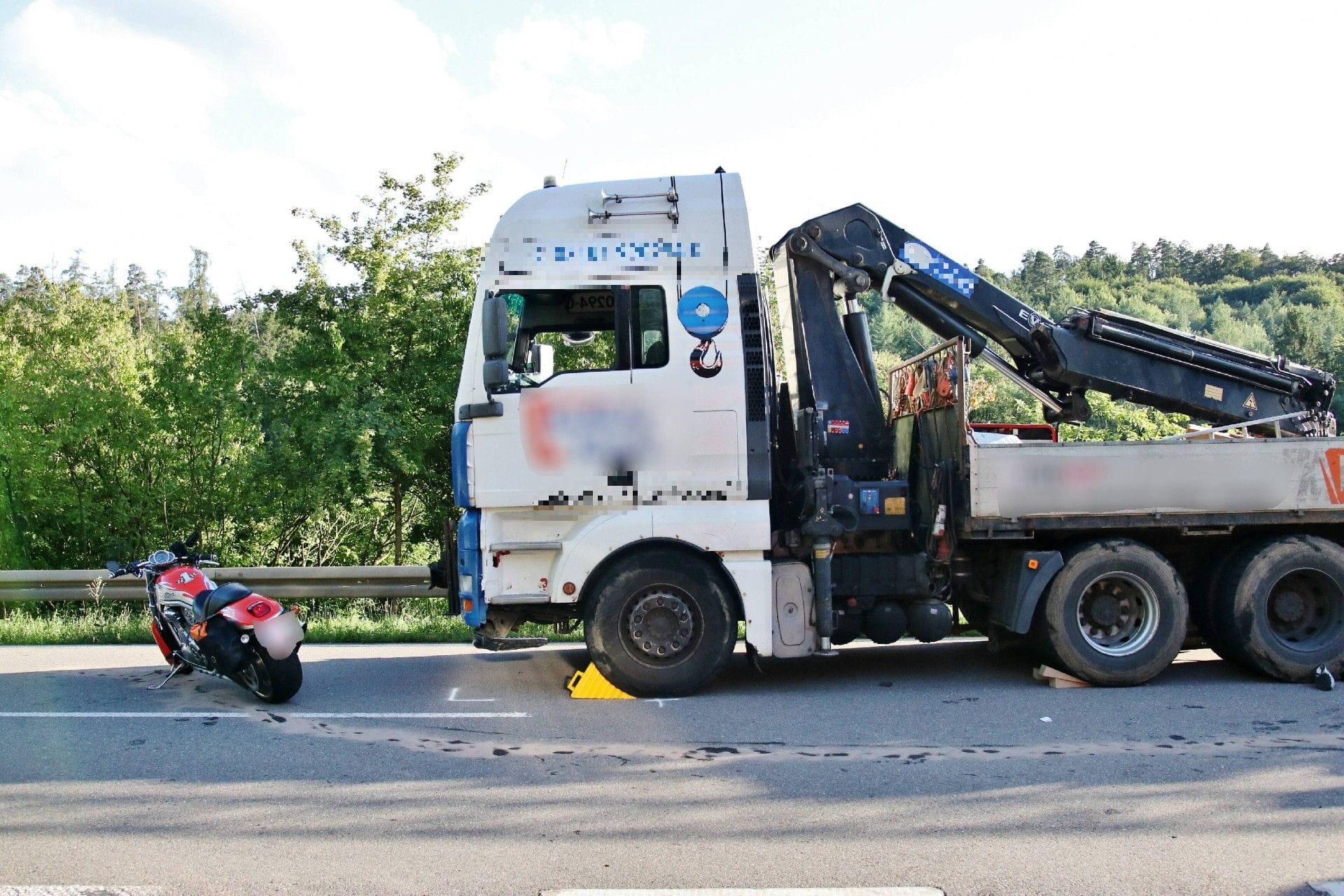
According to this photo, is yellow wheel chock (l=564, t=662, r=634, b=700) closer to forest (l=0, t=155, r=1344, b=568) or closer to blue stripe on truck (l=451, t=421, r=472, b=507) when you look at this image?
blue stripe on truck (l=451, t=421, r=472, b=507)

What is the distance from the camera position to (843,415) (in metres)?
8.00

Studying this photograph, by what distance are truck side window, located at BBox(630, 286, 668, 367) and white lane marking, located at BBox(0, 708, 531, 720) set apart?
2.40 m

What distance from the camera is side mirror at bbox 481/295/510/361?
23.0ft

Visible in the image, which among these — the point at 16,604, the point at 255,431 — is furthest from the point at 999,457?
the point at 255,431

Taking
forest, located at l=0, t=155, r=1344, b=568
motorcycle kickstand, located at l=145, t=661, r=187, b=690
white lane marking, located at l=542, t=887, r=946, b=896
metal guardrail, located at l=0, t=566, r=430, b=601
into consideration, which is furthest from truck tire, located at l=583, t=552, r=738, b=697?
forest, located at l=0, t=155, r=1344, b=568

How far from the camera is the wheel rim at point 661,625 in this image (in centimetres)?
718

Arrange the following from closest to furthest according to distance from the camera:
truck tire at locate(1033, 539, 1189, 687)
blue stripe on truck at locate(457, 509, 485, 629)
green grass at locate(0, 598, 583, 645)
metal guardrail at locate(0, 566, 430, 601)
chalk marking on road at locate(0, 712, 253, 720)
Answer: chalk marking on road at locate(0, 712, 253, 720), blue stripe on truck at locate(457, 509, 485, 629), truck tire at locate(1033, 539, 1189, 687), green grass at locate(0, 598, 583, 645), metal guardrail at locate(0, 566, 430, 601)

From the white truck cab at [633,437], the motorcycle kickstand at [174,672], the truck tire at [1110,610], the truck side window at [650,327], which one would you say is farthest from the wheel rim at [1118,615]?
the motorcycle kickstand at [174,672]

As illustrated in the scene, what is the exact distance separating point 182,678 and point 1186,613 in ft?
23.3

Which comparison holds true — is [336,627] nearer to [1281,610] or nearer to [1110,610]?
[1110,610]

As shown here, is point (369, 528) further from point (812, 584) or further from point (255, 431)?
point (812, 584)

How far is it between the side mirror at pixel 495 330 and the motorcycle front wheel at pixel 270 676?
2.34 metres

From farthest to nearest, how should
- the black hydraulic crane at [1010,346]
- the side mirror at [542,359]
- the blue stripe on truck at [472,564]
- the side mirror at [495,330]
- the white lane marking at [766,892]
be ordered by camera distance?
the black hydraulic crane at [1010,346], the side mirror at [542,359], the blue stripe on truck at [472,564], the side mirror at [495,330], the white lane marking at [766,892]

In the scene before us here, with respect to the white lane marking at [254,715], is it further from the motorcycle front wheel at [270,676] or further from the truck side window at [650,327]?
the truck side window at [650,327]
